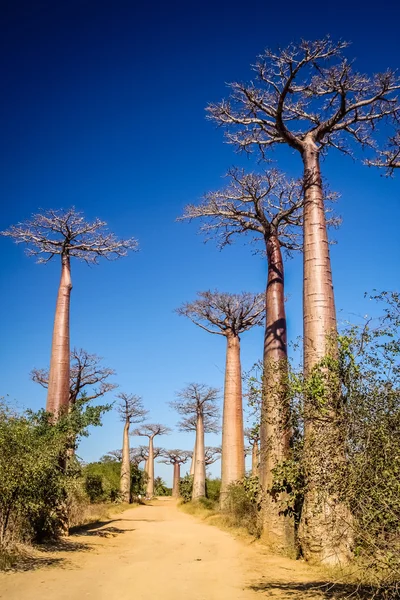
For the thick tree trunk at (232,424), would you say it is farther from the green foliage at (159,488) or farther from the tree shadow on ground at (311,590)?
the green foliage at (159,488)

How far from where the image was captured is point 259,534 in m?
7.92

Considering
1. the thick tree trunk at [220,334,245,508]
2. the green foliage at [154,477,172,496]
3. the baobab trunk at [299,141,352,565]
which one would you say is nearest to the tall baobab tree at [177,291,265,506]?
the thick tree trunk at [220,334,245,508]

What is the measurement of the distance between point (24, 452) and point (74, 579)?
62.3 inches

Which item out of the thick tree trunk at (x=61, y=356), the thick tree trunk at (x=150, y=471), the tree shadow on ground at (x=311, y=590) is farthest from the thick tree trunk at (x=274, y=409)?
the thick tree trunk at (x=150, y=471)

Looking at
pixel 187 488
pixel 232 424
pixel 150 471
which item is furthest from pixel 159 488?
pixel 232 424

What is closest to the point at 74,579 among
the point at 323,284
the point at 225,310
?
the point at 323,284

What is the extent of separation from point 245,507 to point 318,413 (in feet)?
24.2

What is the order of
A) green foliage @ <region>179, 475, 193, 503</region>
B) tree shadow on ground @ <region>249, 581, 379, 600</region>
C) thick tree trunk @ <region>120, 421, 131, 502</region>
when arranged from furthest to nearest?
green foliage @ <region>179, 475, 193, 503</region> → thick tree trunk @ <region>120, 421, 131, 502</region> → tree shadow on ground @ <region>249, 581, 379, 600</region>

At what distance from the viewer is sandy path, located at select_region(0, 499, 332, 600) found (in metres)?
4.36

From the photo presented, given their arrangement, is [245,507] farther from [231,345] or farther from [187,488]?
[187,488]

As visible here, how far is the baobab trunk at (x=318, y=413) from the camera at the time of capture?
11.5 ft

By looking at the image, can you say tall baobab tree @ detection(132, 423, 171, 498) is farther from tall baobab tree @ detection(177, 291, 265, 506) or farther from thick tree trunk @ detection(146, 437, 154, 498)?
tall baobab tree @ detection(177, 291, 265, 506)

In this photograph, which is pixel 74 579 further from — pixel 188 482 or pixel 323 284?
pixel 188 482

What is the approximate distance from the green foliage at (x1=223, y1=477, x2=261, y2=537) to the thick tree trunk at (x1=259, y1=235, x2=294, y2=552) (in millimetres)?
463
